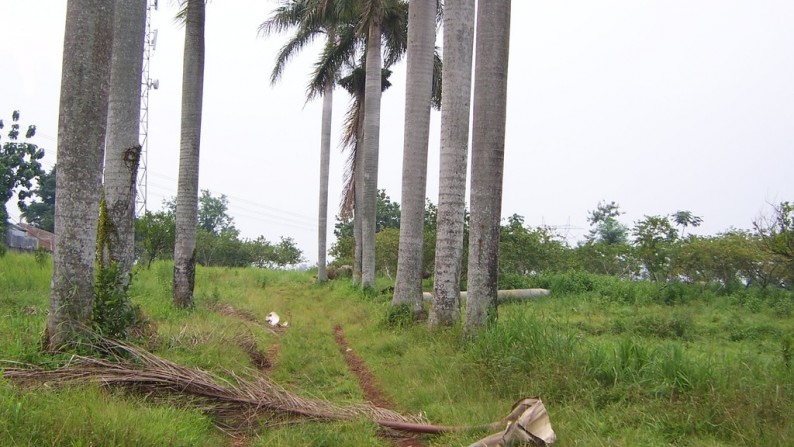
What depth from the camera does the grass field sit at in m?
4.05

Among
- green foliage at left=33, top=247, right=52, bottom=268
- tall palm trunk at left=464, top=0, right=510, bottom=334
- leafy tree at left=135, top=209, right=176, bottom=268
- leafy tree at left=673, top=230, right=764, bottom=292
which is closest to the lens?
tall palm trunk at left=464, top=0, right=510, bottom=334

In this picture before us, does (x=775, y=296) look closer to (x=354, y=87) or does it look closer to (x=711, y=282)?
(x=711, y=282)

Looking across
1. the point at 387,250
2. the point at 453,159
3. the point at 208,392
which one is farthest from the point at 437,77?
the point at 208,392

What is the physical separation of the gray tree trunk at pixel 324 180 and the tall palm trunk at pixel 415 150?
40.7ft

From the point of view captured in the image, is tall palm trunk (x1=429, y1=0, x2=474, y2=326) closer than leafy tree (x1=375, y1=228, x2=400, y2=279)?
Yes

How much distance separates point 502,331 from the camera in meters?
6.48

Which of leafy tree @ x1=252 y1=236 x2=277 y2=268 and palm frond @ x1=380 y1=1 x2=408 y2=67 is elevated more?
palm frond @ x1=380 y1=1 x2=408 y2=67

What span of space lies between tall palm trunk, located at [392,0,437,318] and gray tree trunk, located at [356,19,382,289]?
228 inches

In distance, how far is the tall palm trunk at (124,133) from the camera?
7.41 meters

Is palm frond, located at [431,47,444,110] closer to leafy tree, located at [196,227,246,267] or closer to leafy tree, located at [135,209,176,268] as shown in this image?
leafy tree, located at [135,209,176,268]

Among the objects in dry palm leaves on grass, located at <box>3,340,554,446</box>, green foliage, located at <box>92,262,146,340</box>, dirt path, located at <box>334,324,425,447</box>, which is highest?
green foliage, located at <box>92,262,146,340</box>

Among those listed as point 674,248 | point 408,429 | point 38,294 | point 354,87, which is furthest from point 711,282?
point 38,294

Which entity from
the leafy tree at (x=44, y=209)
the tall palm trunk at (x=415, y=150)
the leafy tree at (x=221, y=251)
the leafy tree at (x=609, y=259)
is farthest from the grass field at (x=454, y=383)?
the leafy tree at (x=44, y=209)

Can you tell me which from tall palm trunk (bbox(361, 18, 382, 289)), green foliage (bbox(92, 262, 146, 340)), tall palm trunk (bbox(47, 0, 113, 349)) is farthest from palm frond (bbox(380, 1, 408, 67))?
green foliage (bbox(92, 262, 146, 340))
